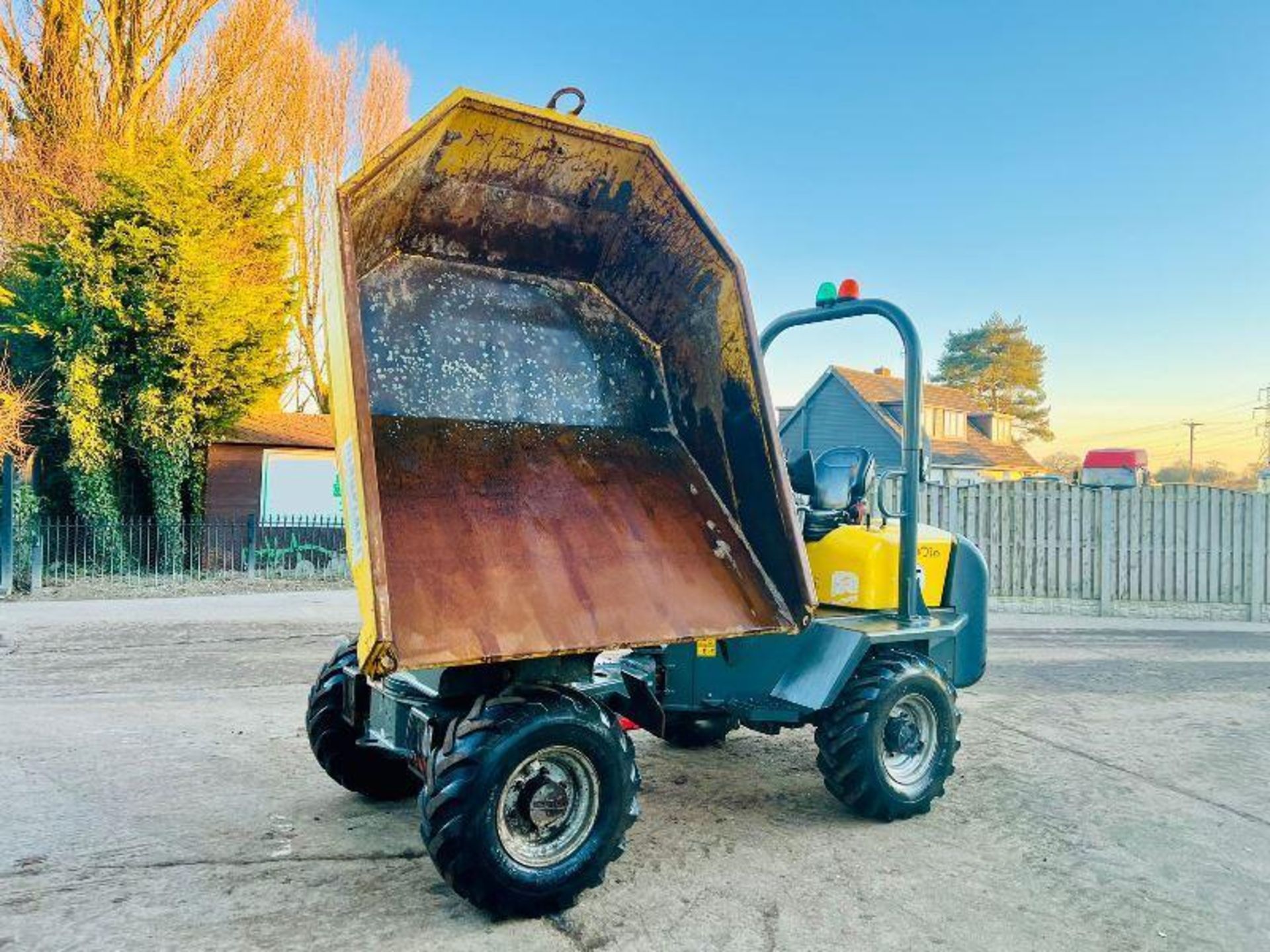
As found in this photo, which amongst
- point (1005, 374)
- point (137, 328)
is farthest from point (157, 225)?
point (1005, 374)

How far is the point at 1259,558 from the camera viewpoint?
13.4 metres

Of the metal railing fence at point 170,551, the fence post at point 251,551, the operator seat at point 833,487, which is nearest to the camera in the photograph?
the operator seat at point 833,487

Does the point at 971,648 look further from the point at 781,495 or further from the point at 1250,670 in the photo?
the point at 1250,670

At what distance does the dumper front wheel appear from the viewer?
3.38m

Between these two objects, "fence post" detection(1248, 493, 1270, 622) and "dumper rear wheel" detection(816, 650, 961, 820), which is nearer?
"dumper rear wheel" detection(816, 650, 961, 820)

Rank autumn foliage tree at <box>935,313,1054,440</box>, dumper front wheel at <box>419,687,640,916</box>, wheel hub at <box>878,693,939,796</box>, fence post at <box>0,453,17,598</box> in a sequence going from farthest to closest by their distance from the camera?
1. autumn foliage tree at <box>935,313,1054,440</box>
2. fence post at <box>0,453,17,598</box>
3. wheel hub at <box>878,693,939,796</box>
4. dumper front wheel at <box>419,687,640,916</box>

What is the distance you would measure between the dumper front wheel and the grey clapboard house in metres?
28.2

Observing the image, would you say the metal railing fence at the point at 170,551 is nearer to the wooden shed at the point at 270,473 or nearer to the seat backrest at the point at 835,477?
the wooden shed at the point at 270,473

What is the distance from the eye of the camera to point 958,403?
3831cm

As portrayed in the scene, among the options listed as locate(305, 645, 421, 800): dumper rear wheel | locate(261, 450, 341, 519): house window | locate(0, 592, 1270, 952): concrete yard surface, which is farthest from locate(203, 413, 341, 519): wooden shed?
locate(305, 645, 421, 800): dumper rear wheel

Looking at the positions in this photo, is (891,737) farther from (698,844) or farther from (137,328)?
(137,328)

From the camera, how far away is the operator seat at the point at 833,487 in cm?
527

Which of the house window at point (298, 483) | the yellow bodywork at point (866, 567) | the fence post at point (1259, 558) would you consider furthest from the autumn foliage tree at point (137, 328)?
the fence post at point (1259, 558)

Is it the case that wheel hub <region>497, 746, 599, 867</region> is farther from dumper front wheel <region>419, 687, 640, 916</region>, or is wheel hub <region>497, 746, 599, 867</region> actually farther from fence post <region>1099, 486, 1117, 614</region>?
fence post <region>1099, 486, 1117, 614</region>
